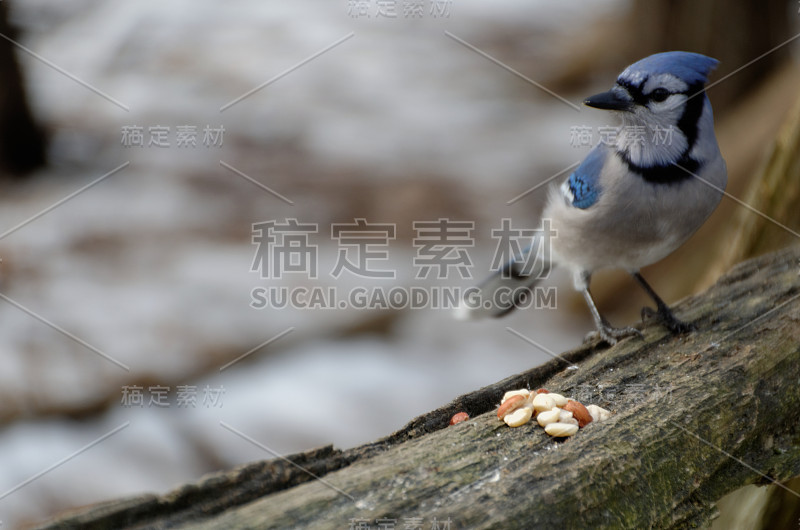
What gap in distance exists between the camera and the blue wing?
1.70 meters

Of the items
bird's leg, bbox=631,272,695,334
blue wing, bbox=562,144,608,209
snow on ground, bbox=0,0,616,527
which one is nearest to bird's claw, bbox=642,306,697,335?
bird's leg, bbox=631,272,695,334

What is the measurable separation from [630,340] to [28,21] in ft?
10.6

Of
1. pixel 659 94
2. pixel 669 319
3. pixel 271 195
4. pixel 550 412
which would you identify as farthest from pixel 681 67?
pixel 271 195

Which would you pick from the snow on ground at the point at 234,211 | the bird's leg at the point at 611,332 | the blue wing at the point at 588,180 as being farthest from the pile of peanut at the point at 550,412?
the snow on ground at the point at 234,211

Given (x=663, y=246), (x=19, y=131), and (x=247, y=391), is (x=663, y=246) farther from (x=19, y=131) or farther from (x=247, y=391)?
(x=19, y=131)

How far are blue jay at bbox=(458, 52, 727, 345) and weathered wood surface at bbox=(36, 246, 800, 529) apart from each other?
0.24 m

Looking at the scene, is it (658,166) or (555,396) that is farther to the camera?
(658,166)

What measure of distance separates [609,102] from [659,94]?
10 centimetres

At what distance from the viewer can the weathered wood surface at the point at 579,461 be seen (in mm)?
933


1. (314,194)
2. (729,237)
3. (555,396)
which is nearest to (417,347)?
(314,194)

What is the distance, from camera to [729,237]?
2.33m

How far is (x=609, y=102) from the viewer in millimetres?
1548

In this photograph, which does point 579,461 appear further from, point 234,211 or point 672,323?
point 234,211

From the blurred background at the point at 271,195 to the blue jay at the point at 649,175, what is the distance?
57 centimetres
